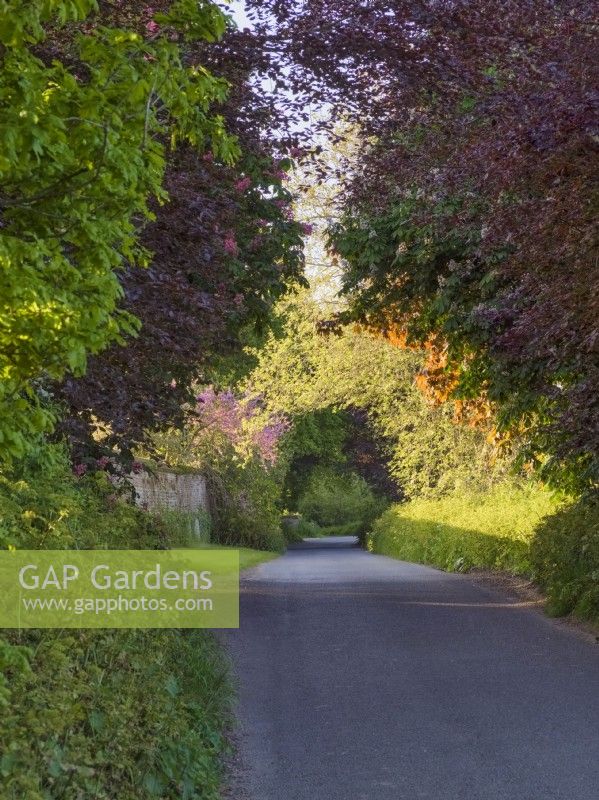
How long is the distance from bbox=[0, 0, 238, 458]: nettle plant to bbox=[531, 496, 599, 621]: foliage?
380 inches

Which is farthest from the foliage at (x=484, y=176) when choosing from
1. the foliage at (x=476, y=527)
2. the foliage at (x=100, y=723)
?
the foliage at (x=100, y=723)

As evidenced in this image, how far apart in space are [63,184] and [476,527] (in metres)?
22.5

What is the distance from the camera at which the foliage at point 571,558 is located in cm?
1430

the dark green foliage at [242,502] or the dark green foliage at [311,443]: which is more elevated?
the dark green foliage at [311,443]

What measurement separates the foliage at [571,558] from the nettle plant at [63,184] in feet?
31.7

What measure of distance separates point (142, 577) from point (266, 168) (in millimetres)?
7005

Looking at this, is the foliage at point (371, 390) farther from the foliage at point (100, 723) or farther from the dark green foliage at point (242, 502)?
Result: the foliage at point (100, 723)

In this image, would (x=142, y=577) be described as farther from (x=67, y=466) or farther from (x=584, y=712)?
(x=584, y=712)

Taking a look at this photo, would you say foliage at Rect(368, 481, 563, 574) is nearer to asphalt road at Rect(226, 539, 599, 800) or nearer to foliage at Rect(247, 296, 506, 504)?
foliage at Rect(247, 296, 506, 504)

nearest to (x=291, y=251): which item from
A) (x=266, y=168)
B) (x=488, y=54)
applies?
(x=266, y=168)

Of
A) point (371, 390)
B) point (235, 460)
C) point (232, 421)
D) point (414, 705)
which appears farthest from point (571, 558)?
point (235, 460)

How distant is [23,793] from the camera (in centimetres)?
439

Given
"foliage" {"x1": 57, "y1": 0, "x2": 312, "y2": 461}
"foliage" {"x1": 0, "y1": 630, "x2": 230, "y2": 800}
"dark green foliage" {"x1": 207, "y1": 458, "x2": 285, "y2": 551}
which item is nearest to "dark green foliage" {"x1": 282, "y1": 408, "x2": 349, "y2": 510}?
"dark green foliage" {"x1": 207, "y1": 458, "x2": 285, "y2": 551}

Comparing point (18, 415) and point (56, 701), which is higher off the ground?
point (18, 415)
